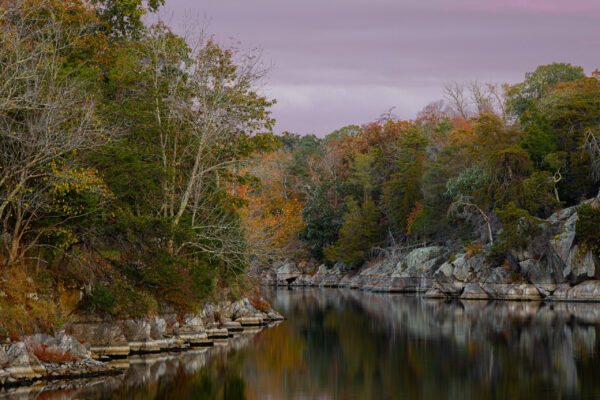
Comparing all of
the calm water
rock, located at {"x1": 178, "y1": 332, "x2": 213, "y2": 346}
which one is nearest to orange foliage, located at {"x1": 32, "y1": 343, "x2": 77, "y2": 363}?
the calm water

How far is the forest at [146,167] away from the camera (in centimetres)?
1759

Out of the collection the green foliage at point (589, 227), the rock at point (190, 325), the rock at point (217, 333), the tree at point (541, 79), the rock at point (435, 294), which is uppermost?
the tree at point (541, 79)

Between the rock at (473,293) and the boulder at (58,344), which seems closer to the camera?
the boulder at (58,344)

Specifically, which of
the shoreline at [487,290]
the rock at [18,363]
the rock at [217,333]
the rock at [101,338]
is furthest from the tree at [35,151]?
the shoreline at [487,290]

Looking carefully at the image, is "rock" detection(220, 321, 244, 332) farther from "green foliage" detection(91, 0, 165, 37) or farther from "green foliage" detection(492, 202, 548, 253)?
"green foliage" detection(492, 202, 548, 253)

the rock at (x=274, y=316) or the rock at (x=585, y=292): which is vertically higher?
the rock at (x=585, y=292)

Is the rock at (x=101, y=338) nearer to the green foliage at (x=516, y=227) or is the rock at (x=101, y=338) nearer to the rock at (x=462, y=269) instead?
the green foliage at (x=516, y=227)

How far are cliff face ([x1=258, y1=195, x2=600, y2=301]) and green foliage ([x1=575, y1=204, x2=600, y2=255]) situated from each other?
2.69 ft

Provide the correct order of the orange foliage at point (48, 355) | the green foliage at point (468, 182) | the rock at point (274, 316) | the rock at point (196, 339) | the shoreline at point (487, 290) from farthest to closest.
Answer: the green foliage at point (468, 182), the shoreline at point (487, 290), the rock at point (274, 316), the rock at point (196, 339), the orange foliage at point (48, 355)

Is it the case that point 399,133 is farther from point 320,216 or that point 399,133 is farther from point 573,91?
point 573,91

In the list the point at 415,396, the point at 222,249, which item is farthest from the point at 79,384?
the point at 222,249

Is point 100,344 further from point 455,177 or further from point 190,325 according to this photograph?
point 455,177

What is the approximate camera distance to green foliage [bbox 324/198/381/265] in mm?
71500

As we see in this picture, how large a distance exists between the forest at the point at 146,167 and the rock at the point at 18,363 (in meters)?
0.61
